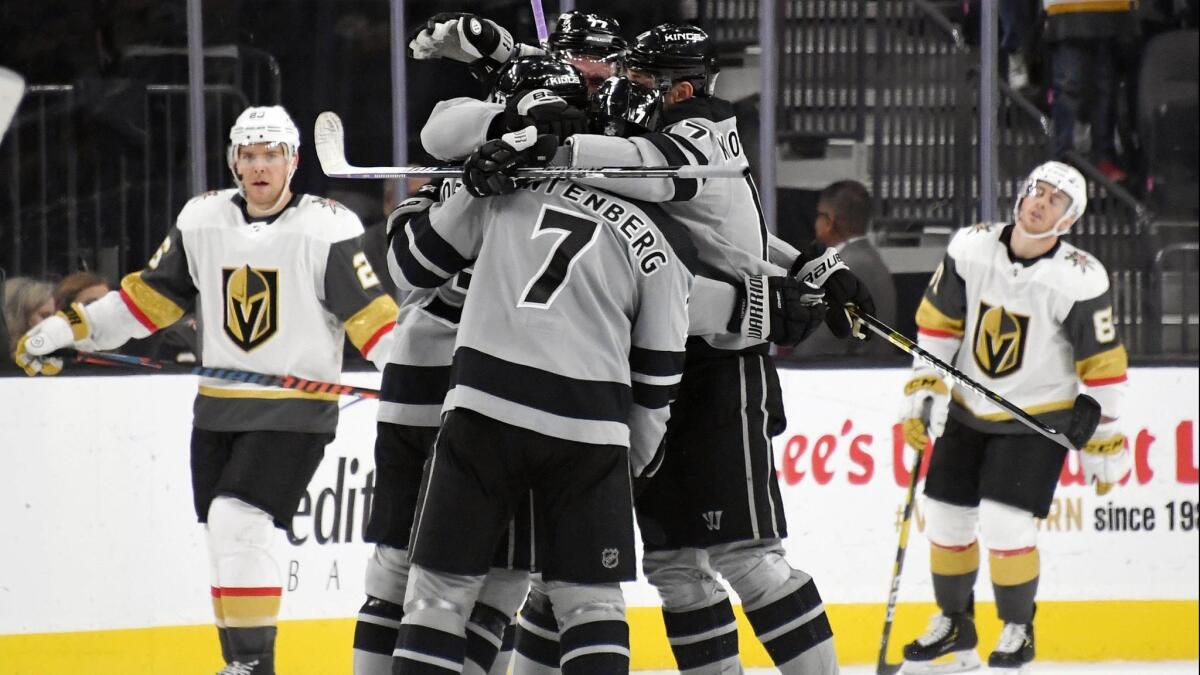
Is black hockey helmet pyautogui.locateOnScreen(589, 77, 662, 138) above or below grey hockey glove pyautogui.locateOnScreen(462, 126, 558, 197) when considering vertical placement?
above

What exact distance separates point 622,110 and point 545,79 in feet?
0.59

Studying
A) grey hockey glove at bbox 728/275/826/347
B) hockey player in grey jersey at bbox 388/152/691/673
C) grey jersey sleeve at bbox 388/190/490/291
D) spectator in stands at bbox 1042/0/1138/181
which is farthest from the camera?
spectator in stands at bbox 1042/0/1138/181

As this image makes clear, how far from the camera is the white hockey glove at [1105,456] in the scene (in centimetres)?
430

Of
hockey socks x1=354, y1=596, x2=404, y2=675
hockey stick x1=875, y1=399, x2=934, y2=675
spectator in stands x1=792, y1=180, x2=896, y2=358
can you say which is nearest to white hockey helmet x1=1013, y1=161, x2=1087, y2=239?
hockey stick x1=875, y1=399, x2=934, y2=675

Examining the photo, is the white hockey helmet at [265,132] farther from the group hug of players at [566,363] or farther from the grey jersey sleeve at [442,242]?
the grey jersey sleeve at [442,242]

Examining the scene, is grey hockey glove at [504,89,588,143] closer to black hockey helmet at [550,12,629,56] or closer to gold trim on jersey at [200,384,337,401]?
black hockey helmet at [550,12,629,56]

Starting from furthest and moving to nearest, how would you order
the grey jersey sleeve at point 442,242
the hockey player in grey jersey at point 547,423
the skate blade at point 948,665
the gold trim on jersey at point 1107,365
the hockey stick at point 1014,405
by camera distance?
the skate blade at point 948,665 → the gold trim on jersey at point 1107,365 → the hockey stick at point 1014,405 → the grey jersey sleeve at point 442,242 → the hockey player in grey jersey at point 547,423

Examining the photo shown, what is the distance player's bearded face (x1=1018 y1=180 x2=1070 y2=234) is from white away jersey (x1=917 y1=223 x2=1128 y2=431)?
0.23ft

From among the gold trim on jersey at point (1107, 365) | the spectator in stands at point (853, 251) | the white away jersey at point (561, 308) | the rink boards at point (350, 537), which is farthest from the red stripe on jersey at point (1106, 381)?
the white away jersey at point (561, 308)

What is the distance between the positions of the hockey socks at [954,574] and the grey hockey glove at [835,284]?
1.28 m

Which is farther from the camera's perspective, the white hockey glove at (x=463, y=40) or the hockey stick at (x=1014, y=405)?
the hockey stick at (x=1014, y=405)

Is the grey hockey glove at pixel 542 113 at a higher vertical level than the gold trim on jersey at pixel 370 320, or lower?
higher

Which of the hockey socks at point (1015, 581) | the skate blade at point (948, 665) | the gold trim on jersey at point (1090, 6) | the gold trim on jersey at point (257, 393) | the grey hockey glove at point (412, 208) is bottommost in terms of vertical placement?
the skate blade at point (948, 665)

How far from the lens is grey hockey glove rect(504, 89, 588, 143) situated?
9.11 feet
